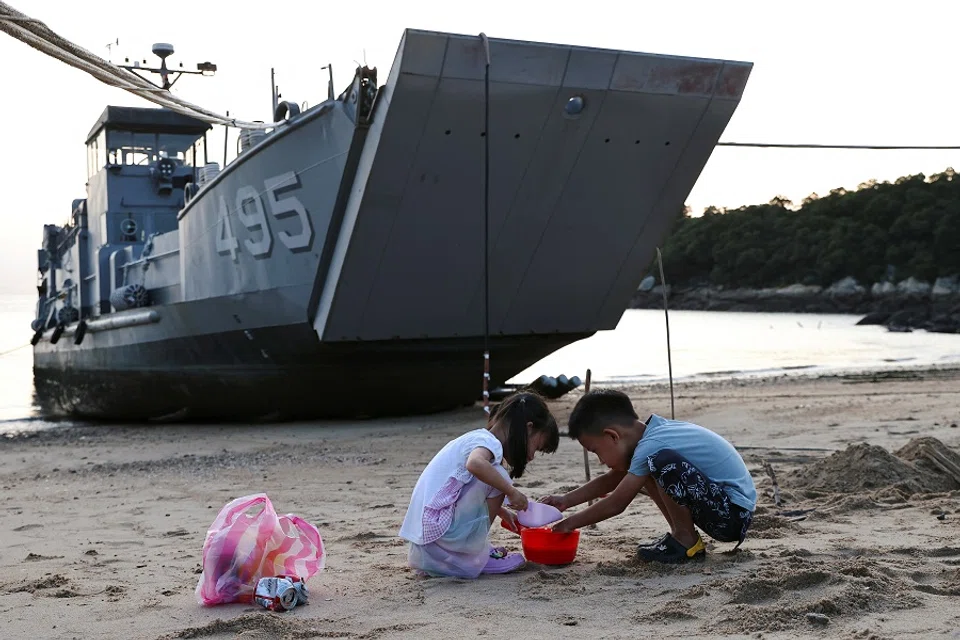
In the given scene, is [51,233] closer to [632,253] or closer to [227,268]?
[227,268]

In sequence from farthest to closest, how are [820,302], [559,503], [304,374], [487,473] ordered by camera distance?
[820,302] → [304,374] → [559,503] → [487,473]

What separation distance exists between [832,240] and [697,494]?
283 ft

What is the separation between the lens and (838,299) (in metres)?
79.3

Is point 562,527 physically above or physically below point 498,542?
above

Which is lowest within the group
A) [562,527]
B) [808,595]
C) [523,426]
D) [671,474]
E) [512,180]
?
[808,595]

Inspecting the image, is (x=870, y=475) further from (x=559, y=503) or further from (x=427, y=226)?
(x=427, y=226)

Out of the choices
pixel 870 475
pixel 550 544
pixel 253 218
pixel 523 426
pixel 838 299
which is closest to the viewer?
pixel 523 426

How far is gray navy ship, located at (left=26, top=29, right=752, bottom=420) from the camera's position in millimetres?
8836

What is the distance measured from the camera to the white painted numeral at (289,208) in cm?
993

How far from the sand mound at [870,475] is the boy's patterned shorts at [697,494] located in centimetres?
184

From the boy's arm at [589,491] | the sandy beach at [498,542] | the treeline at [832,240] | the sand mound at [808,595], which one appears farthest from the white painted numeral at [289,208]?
the treeline at [832,240]

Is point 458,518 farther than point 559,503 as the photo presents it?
No

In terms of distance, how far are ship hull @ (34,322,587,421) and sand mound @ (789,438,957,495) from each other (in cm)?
540

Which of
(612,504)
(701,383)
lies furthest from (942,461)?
(701,383)
